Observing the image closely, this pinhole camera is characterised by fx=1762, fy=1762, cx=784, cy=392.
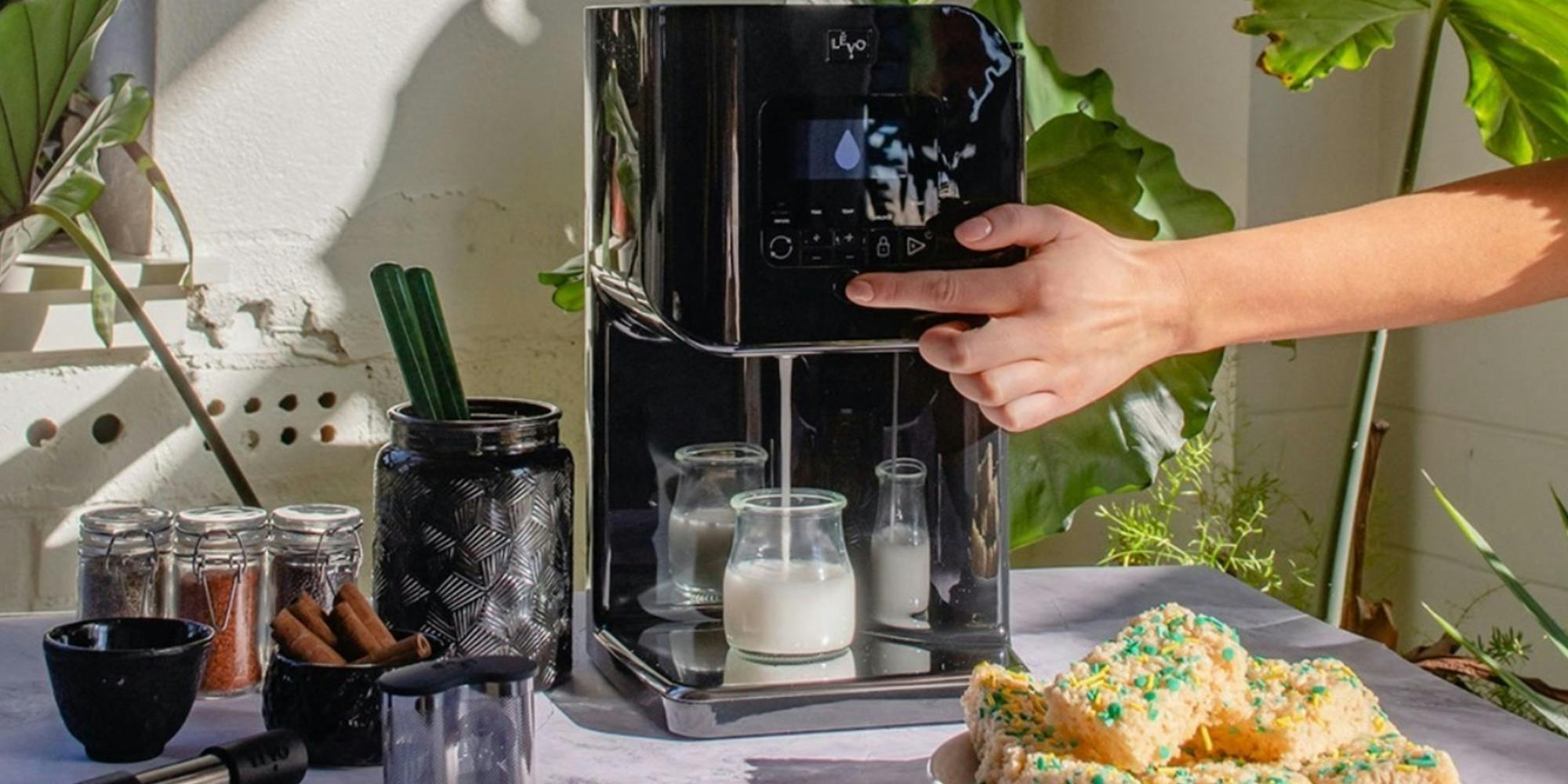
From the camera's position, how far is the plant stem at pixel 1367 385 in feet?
6.12

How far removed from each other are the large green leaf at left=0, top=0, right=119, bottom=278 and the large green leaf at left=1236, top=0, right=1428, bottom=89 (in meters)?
1.12

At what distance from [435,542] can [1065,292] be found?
0.43 m

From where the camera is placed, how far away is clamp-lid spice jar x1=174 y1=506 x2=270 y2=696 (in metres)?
1.16

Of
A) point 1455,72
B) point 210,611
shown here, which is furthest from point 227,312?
point 1455,72

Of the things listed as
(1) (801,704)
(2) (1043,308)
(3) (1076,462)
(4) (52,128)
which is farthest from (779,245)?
(4) (52,128)

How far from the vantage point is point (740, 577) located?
1138 mm

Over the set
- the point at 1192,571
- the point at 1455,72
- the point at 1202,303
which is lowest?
the point at 1192,571

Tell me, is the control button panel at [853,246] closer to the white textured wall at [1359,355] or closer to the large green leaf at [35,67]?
the large green leaf at [35,67]

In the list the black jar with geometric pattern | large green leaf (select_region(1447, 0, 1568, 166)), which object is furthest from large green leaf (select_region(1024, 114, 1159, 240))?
the black jar with geometric pattern

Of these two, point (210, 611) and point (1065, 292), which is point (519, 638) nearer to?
point (210, 611)

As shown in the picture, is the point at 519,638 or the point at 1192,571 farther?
the point at 1192,571

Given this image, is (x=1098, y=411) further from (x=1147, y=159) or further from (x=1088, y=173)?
(x=1147, y=159)

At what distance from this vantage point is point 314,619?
1.08 meters

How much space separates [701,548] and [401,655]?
26cm
